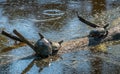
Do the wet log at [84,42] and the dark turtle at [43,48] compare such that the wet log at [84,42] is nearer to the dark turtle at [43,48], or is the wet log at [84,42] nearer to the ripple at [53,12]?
the dark turtle at [43,48]

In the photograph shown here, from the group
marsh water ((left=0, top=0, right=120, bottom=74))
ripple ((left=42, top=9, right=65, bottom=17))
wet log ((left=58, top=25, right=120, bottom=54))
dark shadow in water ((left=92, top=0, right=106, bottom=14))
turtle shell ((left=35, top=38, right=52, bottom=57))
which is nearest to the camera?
marsh water ((left=0, top=0, right=120, bottom=74))

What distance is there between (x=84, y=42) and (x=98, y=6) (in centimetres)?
518

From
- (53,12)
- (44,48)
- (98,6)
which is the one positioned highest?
(44,48)

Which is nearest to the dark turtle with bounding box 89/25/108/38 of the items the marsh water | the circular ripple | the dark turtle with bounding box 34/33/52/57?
the marsh water

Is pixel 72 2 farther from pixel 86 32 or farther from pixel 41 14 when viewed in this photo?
pixel 86 32

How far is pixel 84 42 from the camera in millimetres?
9891

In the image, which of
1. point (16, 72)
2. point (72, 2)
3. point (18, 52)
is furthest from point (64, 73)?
point (72, 2)

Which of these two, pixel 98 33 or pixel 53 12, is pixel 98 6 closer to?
pixel 53 12

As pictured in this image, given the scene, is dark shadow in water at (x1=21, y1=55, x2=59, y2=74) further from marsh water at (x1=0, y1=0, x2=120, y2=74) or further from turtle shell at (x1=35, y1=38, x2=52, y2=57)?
turtle shell at (x1=35, y1=38, x2=52, y2=57)

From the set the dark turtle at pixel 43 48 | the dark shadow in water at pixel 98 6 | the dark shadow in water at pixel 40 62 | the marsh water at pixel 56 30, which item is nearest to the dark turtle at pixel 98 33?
the marsh water at pixel 56 30

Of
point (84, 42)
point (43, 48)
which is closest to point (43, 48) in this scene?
point (43, 48)

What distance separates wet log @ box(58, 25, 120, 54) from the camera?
9.48 meters

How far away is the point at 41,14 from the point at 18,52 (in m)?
4.32

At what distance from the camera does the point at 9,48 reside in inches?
382
